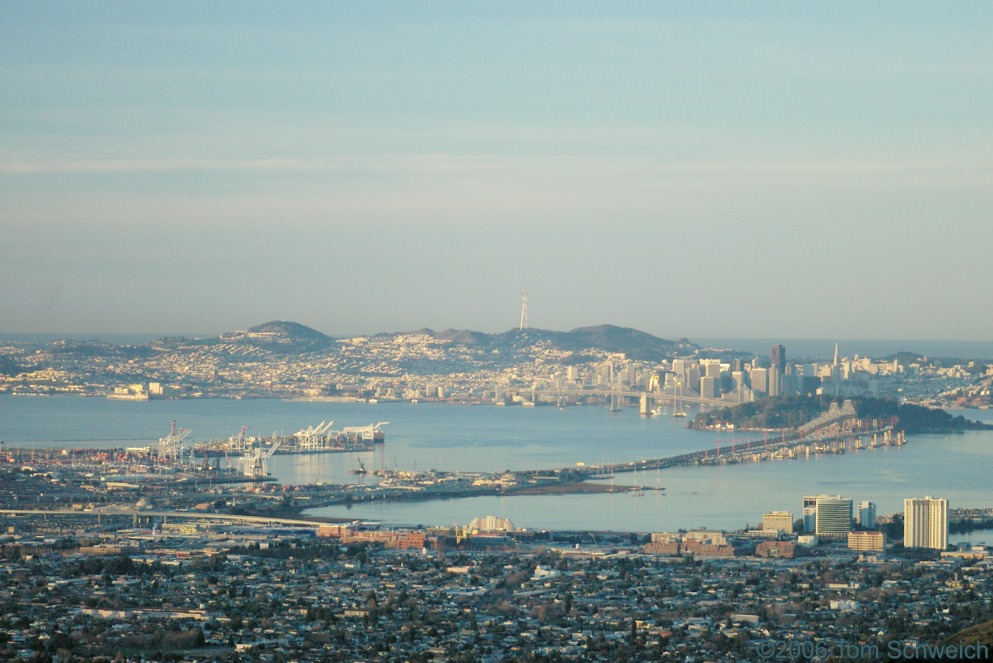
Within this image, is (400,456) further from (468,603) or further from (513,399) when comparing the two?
(513,399)

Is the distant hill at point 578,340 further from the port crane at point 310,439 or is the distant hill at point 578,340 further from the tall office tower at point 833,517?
the tall office tower at point 833,517

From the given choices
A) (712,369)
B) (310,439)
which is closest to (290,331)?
(712,369)

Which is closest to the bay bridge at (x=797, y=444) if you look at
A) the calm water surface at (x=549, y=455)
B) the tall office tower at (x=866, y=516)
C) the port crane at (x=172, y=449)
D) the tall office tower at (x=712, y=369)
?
the calm water surface at (x=549, y=455)

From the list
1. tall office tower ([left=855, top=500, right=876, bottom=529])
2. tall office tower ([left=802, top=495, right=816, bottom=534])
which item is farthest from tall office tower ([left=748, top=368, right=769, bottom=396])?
tall office tower ([left=802, top=495, right=816, bottom=534])

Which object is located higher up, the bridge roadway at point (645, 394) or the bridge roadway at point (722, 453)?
the bridge roadway at point (645, 394)

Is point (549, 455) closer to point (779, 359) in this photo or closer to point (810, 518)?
point (810, 518)

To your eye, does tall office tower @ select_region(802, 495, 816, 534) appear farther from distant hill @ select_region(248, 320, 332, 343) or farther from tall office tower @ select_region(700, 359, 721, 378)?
distant hill @ select_region(248, 320, 332, 343)

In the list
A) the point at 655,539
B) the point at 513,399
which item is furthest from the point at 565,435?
the point at 655,539
